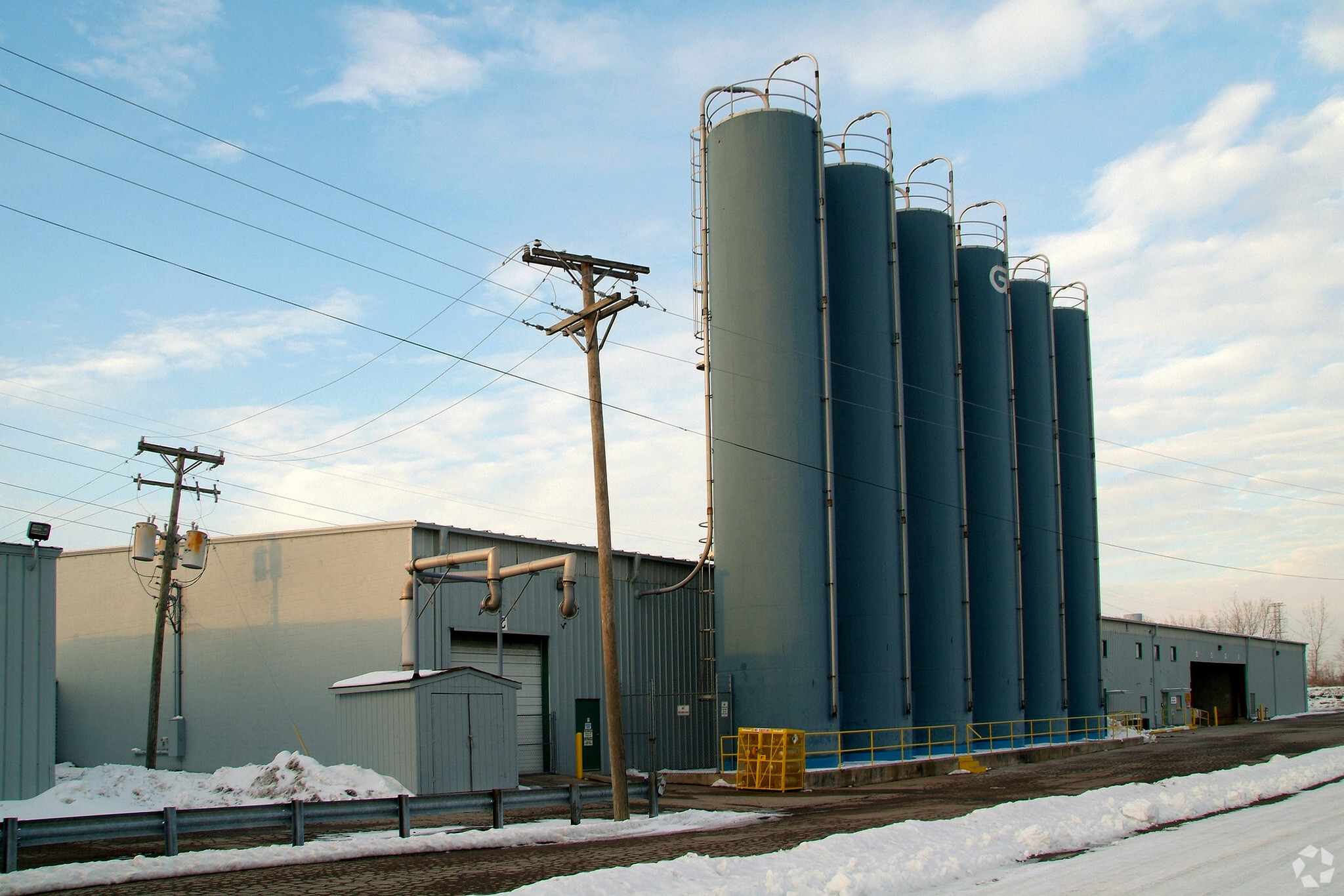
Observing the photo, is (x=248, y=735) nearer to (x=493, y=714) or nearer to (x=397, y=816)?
(x=493, y=714)

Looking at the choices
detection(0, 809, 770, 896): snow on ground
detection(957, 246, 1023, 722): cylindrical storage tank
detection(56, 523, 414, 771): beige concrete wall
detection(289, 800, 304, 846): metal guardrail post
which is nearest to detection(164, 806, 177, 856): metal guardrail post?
detection(0, 809, 770, 896): snow on ground

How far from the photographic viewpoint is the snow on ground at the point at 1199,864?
11.8 m

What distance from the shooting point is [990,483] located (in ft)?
140

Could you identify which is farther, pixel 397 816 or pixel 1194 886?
pixel 397 816

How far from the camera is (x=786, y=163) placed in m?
34.7

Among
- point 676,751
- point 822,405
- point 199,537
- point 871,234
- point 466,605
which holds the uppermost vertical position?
point 871,234

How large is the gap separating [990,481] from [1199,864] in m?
30.1

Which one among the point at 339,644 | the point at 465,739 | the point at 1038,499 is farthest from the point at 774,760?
the point at 1038,499

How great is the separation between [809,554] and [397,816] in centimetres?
1736

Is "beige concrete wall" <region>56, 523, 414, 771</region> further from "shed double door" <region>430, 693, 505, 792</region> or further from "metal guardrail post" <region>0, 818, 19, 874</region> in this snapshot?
"metal guardrail post" <region>0, 818, 19, 874</region>

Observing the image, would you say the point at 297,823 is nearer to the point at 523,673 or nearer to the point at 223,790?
the point at 223,790

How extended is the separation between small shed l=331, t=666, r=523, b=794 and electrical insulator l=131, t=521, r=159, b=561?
35.3 ft

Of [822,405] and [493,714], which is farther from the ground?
[822,405]

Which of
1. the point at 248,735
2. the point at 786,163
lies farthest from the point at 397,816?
the point at 786,163
